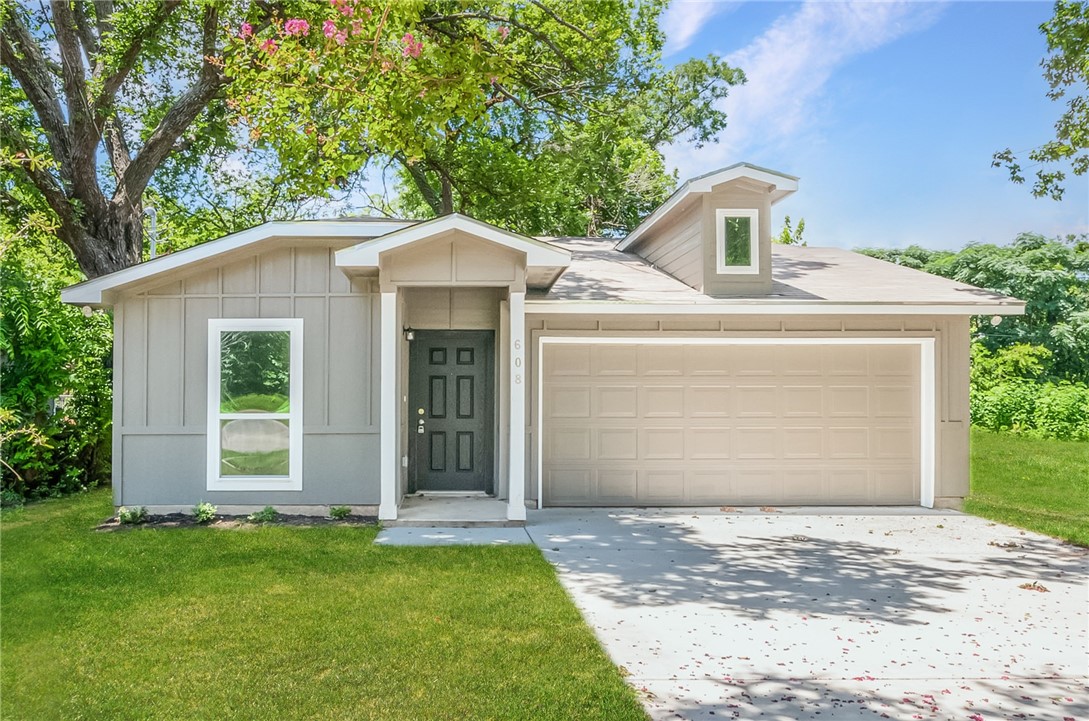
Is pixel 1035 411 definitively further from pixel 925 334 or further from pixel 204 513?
pixel 204 513

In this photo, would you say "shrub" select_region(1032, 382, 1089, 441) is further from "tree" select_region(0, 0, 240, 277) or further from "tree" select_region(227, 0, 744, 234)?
"tree" select_region(0, 0, 240, 277)

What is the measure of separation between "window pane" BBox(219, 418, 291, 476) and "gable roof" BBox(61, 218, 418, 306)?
1.94 meters

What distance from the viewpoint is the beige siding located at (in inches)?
410

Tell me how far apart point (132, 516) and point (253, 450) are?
1.47m

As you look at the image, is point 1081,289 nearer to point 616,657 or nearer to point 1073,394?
point 1073,394

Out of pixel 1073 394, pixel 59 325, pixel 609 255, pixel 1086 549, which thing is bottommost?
pixel 1086 549

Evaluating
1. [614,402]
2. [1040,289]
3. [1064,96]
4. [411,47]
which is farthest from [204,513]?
[1040,289]

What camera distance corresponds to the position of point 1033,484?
40.4 feet

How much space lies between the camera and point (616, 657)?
4.54 m

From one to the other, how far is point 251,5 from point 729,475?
37.1 ft

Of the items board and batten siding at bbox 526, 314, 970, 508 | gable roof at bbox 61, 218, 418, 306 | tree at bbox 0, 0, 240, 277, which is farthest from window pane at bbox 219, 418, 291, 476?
tree at bbox 0, 0, 240, 277

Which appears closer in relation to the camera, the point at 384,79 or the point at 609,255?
the point at 384,79

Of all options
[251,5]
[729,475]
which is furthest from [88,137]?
[729,475]

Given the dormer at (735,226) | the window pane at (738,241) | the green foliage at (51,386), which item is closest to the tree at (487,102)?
the dormer at (735,226)
